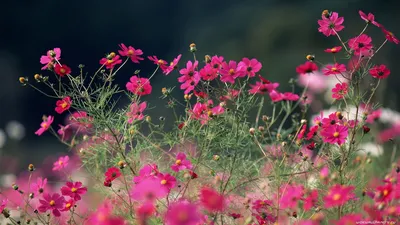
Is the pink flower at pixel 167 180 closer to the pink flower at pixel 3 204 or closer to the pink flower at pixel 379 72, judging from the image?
the pink flower at pixel 3 204

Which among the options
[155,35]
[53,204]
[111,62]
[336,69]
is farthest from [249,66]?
[155,35]

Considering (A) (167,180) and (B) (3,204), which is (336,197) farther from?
(B) (3,204)

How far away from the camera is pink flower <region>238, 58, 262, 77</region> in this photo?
1.58 meters

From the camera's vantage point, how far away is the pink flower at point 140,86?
1620 mm

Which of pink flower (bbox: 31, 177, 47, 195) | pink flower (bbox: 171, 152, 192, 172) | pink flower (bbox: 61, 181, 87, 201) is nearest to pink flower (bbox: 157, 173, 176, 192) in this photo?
pink flower (bbox: 171, 152, 192, 172)

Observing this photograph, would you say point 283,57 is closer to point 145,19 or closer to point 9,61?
point 9,61

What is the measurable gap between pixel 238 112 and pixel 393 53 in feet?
17.3

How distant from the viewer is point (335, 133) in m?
1.48

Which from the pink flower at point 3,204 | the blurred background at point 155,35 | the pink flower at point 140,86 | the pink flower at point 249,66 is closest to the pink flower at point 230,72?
the pink flower at point 249,66

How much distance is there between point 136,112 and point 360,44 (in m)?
0.57

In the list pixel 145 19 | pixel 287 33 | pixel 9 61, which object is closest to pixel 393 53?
pixel 287 33

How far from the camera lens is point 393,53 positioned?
653cm

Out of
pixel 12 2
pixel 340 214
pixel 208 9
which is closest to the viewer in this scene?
A: pixel 340 214

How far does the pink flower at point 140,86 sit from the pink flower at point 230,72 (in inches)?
7.6
